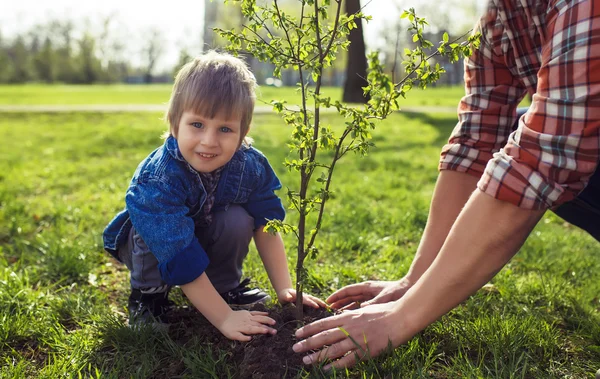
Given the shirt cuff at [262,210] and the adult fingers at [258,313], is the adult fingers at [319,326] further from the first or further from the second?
the shirt cuff at [262,210]

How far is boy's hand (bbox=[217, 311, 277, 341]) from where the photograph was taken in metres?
1.98

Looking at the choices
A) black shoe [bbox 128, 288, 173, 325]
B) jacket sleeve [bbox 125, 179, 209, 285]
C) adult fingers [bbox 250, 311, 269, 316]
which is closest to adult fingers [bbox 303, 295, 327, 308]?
adult fingers [bbox 250, 311, 269, 316]

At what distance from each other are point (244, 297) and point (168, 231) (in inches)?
25.0

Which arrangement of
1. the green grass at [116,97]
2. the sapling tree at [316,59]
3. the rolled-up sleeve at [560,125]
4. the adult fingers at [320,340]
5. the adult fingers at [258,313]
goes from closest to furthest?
the rolled-up sleeve at [560,125], the sapling tree at [316,59], the adult fingers at [320,340], the adult fingers at [258,313], the green grass at [116,97]

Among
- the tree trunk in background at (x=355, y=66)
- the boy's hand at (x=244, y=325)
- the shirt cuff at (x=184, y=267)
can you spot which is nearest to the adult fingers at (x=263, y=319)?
the boy's hand at (x=244, y=325)

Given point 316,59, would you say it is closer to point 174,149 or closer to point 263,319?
point 174,149

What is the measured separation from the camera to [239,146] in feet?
7.59

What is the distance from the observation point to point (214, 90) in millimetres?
2100

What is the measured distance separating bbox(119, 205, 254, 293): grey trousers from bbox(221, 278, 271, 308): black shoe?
0.14 m

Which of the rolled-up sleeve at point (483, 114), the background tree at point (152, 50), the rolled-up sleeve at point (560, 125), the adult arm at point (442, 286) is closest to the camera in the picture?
the rolled-up sleeve at point (560, 125)

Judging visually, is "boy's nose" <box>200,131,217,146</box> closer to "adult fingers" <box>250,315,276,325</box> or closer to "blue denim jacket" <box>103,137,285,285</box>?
"blue denim jacket" <box>103,137,285,285</box>

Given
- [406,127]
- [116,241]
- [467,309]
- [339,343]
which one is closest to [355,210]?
[467,309]

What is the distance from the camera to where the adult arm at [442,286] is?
1.55 metres

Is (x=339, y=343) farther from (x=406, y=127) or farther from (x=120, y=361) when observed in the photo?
(x=406, y=127)
